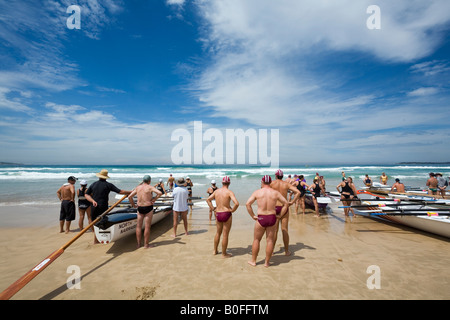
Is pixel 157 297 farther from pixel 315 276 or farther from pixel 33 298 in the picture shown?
pixel 315 276

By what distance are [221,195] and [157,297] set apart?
2424mm

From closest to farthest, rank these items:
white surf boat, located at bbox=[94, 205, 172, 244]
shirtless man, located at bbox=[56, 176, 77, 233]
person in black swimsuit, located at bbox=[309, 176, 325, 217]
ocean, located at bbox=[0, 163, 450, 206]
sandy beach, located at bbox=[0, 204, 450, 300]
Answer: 1. sandy beach, located at bbox=[0, 204, 450, 300]
2. white surf boat, located at bbox=[94, 205, 172, 244]
3. shirtless man, located at bbox=[56, 176, 77, 233]
4. person in black swimsuit, located at bbox=[309, 176, 325, 217]
5. ocean, located at bbox=[0, 163, 450, 206]

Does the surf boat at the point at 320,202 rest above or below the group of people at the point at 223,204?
below

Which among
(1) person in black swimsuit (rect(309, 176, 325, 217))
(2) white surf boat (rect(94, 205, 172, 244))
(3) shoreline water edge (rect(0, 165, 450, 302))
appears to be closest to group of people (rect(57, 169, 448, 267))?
(2) white surf boat (rect(94, 205, 172, 244))

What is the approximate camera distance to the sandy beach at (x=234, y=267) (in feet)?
12.8

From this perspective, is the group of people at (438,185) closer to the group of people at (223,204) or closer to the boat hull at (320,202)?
the boat hull at (320,202)

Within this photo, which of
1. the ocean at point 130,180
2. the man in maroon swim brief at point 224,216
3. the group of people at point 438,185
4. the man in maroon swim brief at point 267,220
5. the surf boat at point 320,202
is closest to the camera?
the man in maroon swim brief at point 267,220

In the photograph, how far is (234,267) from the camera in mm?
4828

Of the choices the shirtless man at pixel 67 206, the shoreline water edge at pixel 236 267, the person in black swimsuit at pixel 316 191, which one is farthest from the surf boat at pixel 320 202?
the shirtless man at pixel 67 206

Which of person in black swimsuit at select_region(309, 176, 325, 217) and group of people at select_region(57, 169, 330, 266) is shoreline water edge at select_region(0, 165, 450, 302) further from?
person in black swimsuit at select_region(309, 176, 325, 217)

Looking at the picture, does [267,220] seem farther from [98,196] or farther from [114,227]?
[98,196]

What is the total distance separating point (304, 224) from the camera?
345 inches

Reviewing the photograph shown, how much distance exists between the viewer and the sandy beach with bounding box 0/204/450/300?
389cm
